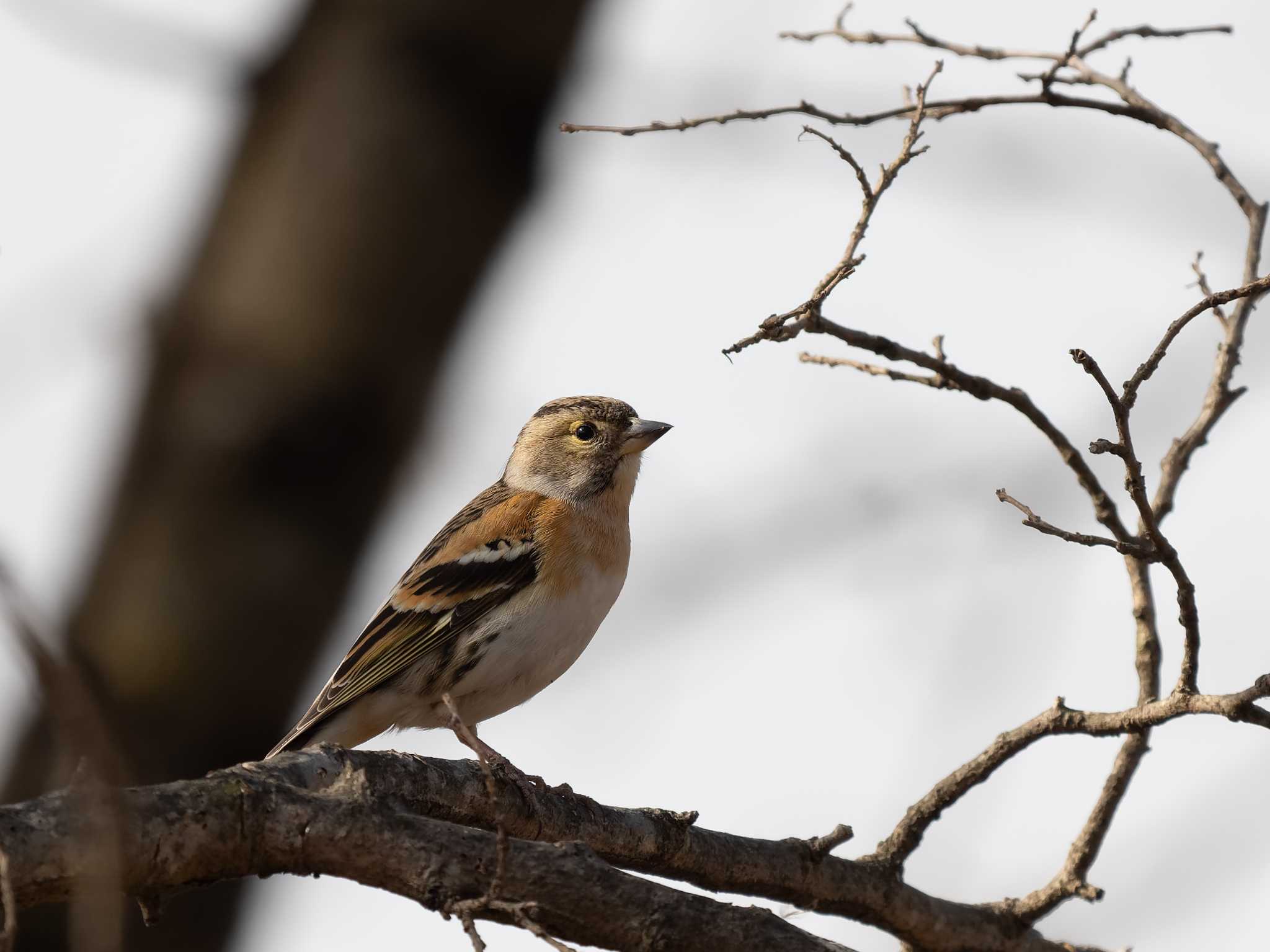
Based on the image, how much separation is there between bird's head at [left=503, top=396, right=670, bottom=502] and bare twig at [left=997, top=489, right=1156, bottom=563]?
3.50 meters

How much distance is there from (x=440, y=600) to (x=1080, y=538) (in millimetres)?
3354

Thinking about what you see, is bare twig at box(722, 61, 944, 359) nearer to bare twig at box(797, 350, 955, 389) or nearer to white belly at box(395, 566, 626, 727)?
bare twig at box(797, 350, 955, 389)

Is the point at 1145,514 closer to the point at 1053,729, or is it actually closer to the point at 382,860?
the point at 1053,729

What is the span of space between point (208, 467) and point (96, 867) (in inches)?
149

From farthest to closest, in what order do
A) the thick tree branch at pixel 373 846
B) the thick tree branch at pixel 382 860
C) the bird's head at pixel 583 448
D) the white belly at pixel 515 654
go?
the bird's head at pixel 583 448 < the white belly at pixel 515 654 < the thick tree branch at pixel 382 860 < the thick tree branch at pixel 373 846

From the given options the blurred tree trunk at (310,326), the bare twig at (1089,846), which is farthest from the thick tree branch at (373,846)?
the blurred tree trunk at (310,326)

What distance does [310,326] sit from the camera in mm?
5012

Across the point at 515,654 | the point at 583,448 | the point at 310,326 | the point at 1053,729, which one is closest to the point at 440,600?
the point at 515,654

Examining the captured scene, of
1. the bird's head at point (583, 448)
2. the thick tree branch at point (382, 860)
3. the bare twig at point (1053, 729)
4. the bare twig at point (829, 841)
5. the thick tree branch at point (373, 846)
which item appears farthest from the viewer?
the bird's head at point (583, 448)

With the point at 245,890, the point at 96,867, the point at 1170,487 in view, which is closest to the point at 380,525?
the point at 245,890

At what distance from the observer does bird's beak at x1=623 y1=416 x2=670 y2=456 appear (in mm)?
7434

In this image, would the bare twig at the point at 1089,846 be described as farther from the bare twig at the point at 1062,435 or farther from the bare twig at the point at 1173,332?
the bare twig at the point at 1173,332

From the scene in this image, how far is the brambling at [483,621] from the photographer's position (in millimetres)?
6137

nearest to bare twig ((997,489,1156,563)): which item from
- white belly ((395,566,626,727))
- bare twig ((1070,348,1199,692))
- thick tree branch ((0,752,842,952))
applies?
bare twig ((1070,348,1199,692))
